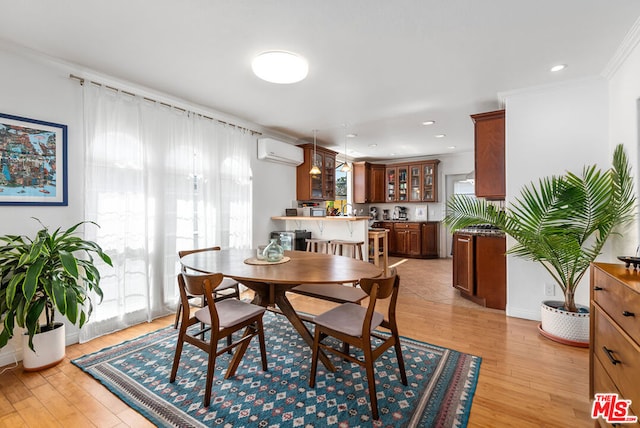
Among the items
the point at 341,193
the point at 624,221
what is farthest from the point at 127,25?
the point at 341,193

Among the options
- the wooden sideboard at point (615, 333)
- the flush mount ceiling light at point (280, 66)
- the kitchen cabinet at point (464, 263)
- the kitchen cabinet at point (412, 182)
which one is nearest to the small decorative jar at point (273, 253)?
the flush mount ceiling light at point (280, 66)

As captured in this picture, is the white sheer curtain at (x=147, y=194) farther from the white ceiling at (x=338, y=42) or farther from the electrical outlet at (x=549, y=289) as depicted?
the electrical outlet at (x=549, y=289)

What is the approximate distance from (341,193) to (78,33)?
18.5 ft

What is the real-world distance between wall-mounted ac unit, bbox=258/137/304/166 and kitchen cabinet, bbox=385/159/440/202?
3.03m

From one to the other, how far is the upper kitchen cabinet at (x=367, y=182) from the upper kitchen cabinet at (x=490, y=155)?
3688 mm

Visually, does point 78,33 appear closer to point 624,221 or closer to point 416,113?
point 416,113

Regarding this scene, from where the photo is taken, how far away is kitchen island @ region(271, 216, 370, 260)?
425 cm

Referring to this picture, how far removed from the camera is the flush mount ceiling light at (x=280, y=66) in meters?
2.23

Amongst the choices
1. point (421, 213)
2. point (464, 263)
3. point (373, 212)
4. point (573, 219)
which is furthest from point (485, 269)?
point (373, 212)

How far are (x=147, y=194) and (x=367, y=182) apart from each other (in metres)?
5.01

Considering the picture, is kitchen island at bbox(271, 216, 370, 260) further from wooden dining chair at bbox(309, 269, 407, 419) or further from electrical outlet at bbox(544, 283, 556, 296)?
wooden dining chair at bbox(309, 269, 407, 419)

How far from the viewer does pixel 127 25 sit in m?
1.96

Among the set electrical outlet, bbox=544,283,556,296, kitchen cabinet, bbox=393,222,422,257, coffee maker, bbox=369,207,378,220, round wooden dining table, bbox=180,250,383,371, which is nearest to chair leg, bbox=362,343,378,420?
round wooden dining table, bbox=180,250,383,371

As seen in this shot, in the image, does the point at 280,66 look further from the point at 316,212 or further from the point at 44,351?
the point at 316,212
